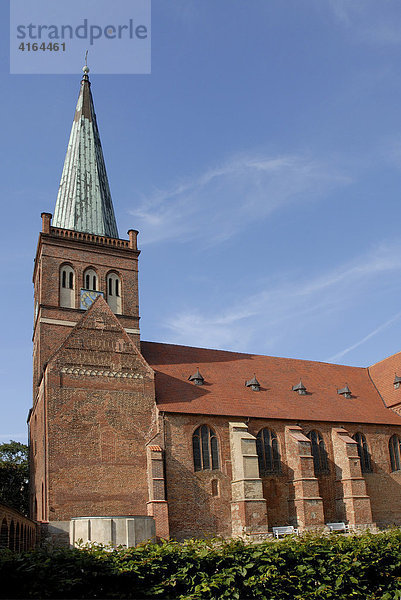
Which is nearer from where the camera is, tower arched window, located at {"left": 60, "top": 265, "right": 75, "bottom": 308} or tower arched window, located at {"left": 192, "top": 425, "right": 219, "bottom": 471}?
tower arched window, located at {"left": 192, "top": 425, "right": 219, "bottom": 471}

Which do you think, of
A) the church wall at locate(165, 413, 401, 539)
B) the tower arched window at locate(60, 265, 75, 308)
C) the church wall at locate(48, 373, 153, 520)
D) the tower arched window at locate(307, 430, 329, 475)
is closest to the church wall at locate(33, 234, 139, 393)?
the tower arched window at locate(60, 265, 75, 308)

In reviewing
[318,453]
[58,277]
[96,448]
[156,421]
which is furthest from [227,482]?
[58,277]

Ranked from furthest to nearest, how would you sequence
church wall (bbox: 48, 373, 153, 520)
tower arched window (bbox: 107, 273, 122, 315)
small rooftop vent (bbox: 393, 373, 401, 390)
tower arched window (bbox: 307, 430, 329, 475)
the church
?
small rooftop vent (bbox: 393, 373, 401, 390), tower arched window (bbox: 107, 273, 122, 315), tower arched window (bbox: 307, 430, 329, 475), the church, church wall (bbox: 48, 373, 153, 520)

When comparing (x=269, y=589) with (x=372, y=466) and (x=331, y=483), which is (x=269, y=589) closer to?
(x=331, y=483)

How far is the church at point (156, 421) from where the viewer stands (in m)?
29.0

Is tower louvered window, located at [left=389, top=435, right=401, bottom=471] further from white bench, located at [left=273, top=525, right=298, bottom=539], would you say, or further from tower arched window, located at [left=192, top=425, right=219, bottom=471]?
tower arched window, located at [left=192, top=425, right=219, bottom=471]

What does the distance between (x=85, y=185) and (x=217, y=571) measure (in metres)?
33.1

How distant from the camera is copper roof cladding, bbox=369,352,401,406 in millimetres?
40750

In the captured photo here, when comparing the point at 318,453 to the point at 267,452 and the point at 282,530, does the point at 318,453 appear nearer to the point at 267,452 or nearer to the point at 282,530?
the point at 267,452

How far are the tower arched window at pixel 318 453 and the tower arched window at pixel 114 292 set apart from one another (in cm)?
1478

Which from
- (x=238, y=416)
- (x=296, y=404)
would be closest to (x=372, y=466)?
(x=296, y=404)

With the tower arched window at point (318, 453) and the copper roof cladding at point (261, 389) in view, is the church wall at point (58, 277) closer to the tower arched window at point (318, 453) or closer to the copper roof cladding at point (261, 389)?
the copper roof cladding at point (261, 389)

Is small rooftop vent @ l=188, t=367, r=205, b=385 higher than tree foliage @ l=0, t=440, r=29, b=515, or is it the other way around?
small rooftop vent @ l=188, t=367, r=205, b=385

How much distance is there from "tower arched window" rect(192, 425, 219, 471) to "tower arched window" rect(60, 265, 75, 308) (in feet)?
36.7
